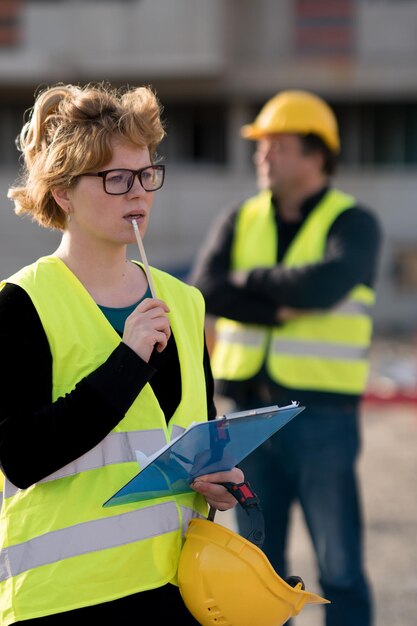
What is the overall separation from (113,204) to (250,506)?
0.77 meters

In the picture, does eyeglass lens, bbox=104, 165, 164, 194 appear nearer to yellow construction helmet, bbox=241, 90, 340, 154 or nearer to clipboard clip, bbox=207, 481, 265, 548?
clipboard clip, bbox=207, 481, 265, 548

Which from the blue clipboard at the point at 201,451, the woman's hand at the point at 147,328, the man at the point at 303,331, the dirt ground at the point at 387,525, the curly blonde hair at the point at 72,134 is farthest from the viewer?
the dirt ground at the point at 387,525

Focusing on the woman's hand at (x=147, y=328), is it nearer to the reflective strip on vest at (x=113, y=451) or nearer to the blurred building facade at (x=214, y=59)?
the reflective strip on vest at (x=113, y=451)

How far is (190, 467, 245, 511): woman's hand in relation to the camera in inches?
106

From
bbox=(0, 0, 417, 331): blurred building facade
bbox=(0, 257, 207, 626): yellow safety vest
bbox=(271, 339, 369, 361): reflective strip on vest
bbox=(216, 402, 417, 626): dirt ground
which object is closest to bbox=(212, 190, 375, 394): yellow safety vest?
bbox=(271, 339, 369, 361): reflective strip on vest

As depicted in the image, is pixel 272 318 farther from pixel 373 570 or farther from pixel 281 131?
pixel 373 570

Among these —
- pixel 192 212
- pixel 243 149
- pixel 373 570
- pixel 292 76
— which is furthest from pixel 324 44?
pixel 373 570

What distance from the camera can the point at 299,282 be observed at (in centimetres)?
452

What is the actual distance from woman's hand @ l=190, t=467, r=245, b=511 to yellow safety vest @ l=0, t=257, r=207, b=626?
0.09 meters

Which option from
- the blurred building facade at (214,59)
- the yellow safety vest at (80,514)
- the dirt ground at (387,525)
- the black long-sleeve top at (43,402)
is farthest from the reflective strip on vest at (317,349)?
the blurred building facade at (214,59)

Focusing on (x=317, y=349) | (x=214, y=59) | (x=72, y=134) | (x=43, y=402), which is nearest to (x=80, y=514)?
(x=43, y=402)

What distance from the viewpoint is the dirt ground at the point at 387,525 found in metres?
5.32

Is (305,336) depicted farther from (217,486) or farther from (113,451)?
(113,451)

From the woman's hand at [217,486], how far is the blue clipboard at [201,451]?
19mm
